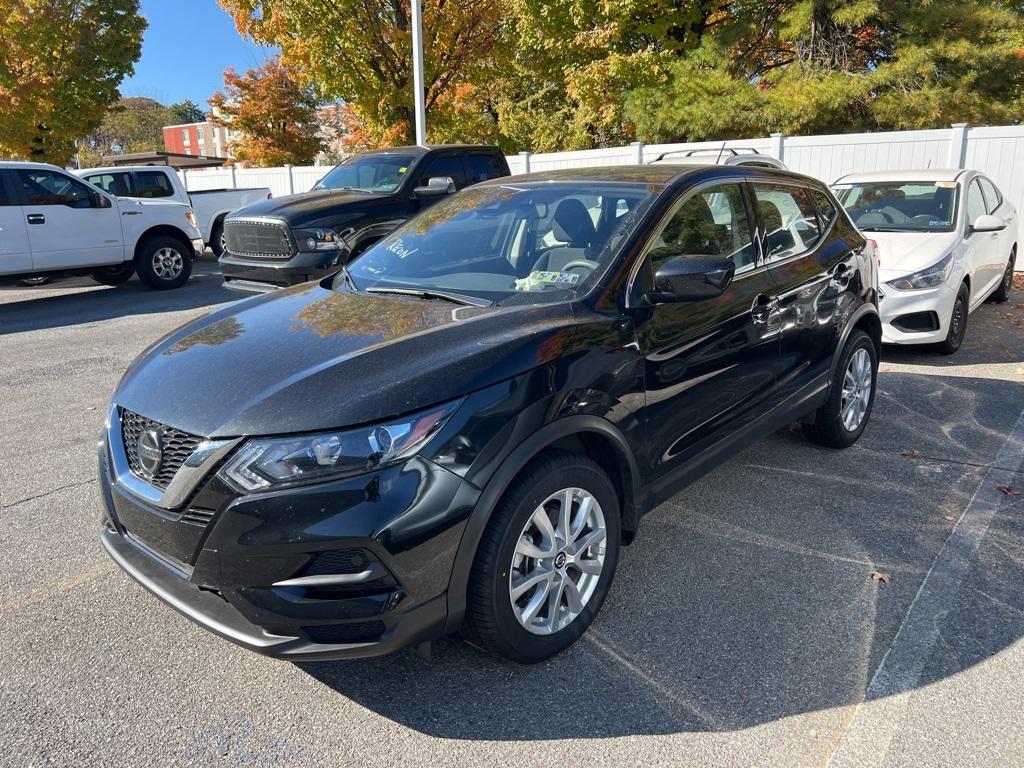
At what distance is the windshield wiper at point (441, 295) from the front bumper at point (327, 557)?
1.03m

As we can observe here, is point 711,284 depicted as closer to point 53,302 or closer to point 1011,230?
point 1011,230

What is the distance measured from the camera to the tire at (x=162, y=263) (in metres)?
11.7

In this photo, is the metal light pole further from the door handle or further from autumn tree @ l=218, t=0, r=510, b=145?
the door handle

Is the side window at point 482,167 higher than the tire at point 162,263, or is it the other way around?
the side window at point 482,167

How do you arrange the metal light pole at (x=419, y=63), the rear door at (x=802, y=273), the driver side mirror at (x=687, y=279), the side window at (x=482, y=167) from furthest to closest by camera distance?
the metal light pole at (x=419, y=63) < the side window at (x=482, y=167) < the rear door at (x=802, y=273) < the driver side mirror at (x=687, y=279)

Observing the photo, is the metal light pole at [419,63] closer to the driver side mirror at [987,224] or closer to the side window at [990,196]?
the side window at [990,196]

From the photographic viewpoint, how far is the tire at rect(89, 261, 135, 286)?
1155 cm

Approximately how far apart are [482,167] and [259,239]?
335cm

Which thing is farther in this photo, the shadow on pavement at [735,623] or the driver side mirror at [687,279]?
the driver side mirror at [687,279]

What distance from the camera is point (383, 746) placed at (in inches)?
98.3

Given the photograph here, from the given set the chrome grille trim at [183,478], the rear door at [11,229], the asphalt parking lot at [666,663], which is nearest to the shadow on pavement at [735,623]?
the asphalt parking lot at [666,663]

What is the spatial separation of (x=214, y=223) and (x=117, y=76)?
44.5 ft

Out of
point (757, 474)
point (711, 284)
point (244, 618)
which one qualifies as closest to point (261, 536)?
point (244, 618)

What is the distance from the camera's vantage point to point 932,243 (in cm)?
725
